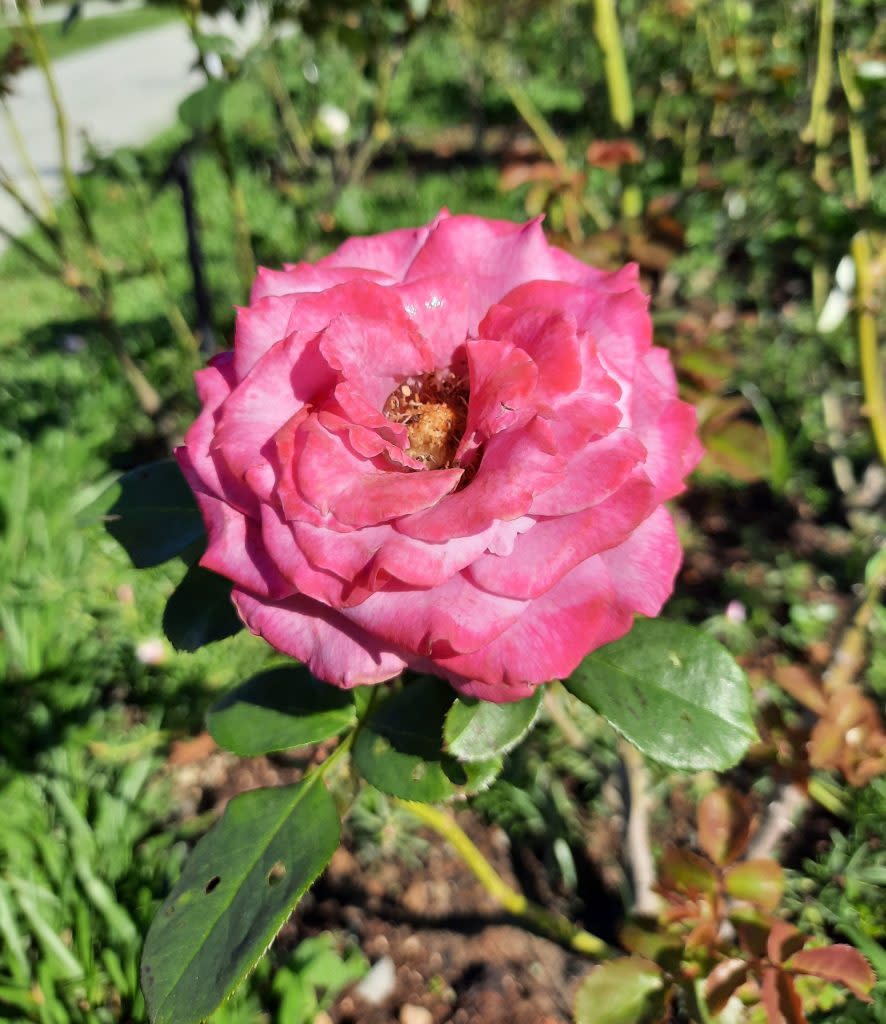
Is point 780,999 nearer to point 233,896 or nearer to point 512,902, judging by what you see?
point 512,902

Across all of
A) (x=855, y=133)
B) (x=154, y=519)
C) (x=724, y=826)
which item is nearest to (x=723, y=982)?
(x=724, y=826)

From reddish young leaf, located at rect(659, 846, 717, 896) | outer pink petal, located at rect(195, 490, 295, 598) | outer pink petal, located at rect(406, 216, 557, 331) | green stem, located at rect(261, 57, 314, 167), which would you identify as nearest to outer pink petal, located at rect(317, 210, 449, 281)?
outer pink petal, located at rect(406, 216, 557, 331)

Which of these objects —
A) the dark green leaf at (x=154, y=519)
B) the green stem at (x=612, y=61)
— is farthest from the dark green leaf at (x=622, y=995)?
the green stem at (x=612, y=61)

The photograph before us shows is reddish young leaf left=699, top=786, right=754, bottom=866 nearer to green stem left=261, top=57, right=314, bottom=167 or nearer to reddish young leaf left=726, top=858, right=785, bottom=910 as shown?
reddish young leaf left=726, top=858, right=785, bottom=910

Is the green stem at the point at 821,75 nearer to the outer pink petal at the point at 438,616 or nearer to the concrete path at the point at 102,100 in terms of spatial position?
the outer pink petal at the point at 438,616

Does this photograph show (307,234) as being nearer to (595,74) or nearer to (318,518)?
(318,518)

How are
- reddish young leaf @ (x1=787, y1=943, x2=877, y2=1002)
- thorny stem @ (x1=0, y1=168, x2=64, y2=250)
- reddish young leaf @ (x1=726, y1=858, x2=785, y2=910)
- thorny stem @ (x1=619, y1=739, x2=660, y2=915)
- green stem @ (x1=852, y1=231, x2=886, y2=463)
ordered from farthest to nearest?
thorny stem @ (x1=0, y1=168, x2=64, y2=250) → green stem @ (x1=852, y1=231, x2=886, y2=463) → thorny stem @ (x1=619, y1=739, x2=660, y2=915) → reddish young leaf @ (x1=726, y1=858, x2=785, y2=910) → reddish young leaf @ (x1=787, y1=943, x2=877, y2=1002)
